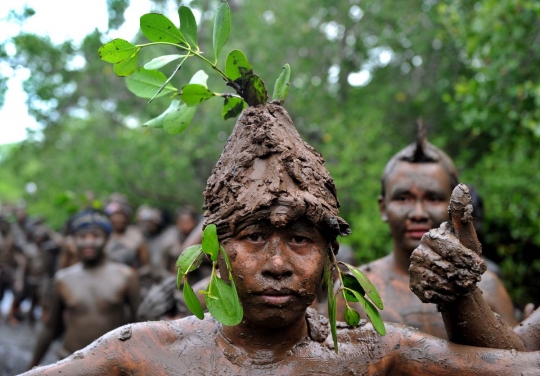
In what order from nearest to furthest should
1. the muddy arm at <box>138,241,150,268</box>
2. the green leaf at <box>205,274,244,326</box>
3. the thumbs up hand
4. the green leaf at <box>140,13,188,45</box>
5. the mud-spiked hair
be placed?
Result: the thumbs up hand < the green leaf at <box>205,274,244,326</box> < the green leaf at <box>140,13,188,45</box> < the mud-spiked hair < the muddy arm at <box>138,241,150,268</box>

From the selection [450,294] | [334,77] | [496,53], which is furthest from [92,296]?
[334,77]

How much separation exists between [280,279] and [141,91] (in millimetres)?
1069

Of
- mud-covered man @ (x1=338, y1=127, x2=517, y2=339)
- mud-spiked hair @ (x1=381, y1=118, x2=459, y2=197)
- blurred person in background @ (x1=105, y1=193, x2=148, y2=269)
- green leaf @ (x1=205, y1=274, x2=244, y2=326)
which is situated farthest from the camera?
blurred person in background @ (x1=105, y1=193, x2=148, y2=269)

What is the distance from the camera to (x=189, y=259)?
100 inches

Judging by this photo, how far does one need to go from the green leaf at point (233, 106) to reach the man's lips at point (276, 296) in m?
0.93

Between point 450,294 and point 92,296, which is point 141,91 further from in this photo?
point 92,296

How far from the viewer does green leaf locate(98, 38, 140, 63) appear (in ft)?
8.64

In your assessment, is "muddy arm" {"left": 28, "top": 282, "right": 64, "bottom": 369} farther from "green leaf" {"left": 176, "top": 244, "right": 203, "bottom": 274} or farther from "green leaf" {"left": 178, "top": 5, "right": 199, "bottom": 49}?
"green leaf" {"left": 178, "top": 5, "right": 199, "bottom": 49}

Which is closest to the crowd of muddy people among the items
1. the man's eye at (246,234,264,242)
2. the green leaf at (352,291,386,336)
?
the man's eye at (246,234,264,242)

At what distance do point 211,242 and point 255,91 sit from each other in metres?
0.72

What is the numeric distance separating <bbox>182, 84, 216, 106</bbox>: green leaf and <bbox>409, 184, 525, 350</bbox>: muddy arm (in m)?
1.14

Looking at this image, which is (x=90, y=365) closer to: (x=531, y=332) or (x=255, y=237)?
(x=255, y=237)

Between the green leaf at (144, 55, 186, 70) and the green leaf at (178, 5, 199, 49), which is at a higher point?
the green leaf at (178, 5, 199, 49)

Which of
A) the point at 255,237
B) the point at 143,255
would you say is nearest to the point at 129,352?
the point at 255,237
